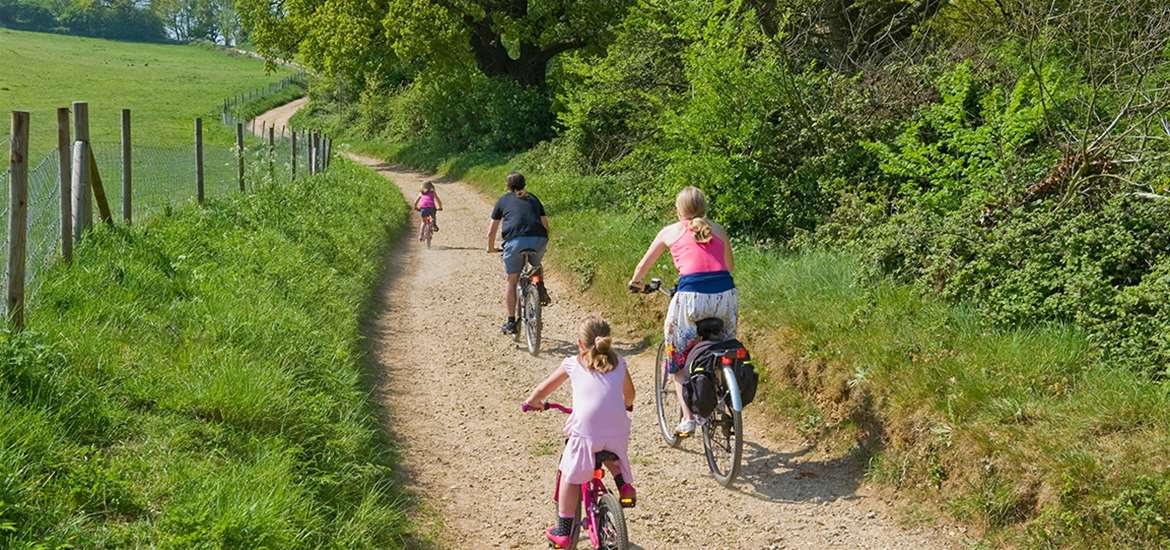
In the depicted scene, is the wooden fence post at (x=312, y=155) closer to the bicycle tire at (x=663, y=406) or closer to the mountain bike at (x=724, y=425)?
the bicycle tire at (x=663, y=406)

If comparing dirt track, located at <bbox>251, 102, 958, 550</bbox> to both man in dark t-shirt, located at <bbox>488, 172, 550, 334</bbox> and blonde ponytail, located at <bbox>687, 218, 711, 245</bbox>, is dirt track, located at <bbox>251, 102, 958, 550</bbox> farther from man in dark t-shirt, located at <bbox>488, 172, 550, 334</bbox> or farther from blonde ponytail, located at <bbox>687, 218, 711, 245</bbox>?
blonde ponytail, located at <bbox>687, 218, 711, 245</bbox>

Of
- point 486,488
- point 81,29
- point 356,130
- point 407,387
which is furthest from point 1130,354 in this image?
point 81,29

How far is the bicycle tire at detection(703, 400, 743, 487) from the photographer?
621cm

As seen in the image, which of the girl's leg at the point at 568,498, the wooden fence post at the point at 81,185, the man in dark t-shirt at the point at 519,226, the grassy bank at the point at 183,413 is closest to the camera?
the grassy bank at the point at 183,413

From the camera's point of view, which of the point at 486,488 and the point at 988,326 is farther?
the point at 988,326

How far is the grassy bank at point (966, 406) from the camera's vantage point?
196 inches

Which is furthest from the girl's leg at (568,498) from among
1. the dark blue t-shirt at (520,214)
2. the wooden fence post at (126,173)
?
the wooden fence post at (126,173)

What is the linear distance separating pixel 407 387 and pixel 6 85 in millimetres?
53372

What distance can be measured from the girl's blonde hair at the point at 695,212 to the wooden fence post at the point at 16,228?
4224mm

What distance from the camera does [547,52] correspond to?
100ft

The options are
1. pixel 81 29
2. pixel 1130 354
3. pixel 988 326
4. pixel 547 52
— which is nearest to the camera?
pixel 1130 354

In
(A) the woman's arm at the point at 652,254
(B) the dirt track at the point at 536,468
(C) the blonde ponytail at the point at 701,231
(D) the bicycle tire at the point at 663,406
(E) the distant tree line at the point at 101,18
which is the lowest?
(B) the dirt track at the point at 536,468

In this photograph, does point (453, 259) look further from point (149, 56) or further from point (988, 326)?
point (149, 56)

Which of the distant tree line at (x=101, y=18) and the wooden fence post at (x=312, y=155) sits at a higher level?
the distant tree line at (x=101, y=18)
